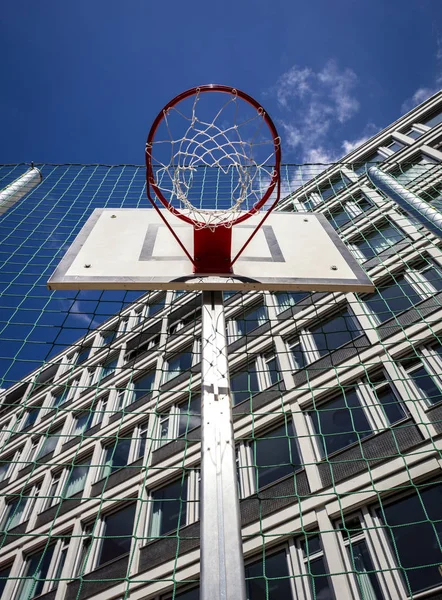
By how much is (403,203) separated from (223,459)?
136 inches

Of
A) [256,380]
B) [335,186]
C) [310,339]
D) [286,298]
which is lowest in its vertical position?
[335,186]

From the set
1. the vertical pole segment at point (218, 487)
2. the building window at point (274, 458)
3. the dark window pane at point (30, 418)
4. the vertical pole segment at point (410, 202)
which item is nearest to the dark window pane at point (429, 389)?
the building window at point (274, 458)

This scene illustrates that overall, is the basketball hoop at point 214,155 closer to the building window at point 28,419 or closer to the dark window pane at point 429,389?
the dark window pane at point 429,389

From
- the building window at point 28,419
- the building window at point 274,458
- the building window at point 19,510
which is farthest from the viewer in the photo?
the building window at point 28,419

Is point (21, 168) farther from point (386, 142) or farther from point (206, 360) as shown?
point (386, 142)

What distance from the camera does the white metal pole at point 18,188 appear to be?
15.0ft

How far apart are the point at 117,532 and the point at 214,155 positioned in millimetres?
9255

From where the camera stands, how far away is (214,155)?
3467 mm

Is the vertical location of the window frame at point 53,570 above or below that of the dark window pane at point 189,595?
above

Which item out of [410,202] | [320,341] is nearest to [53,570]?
[320,341]

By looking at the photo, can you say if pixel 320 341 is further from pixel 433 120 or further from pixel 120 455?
pixel 433 120

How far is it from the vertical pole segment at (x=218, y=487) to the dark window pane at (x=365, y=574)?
16.0 ft

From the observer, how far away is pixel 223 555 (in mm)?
1612

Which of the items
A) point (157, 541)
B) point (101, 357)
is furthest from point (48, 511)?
point (101, 357)
